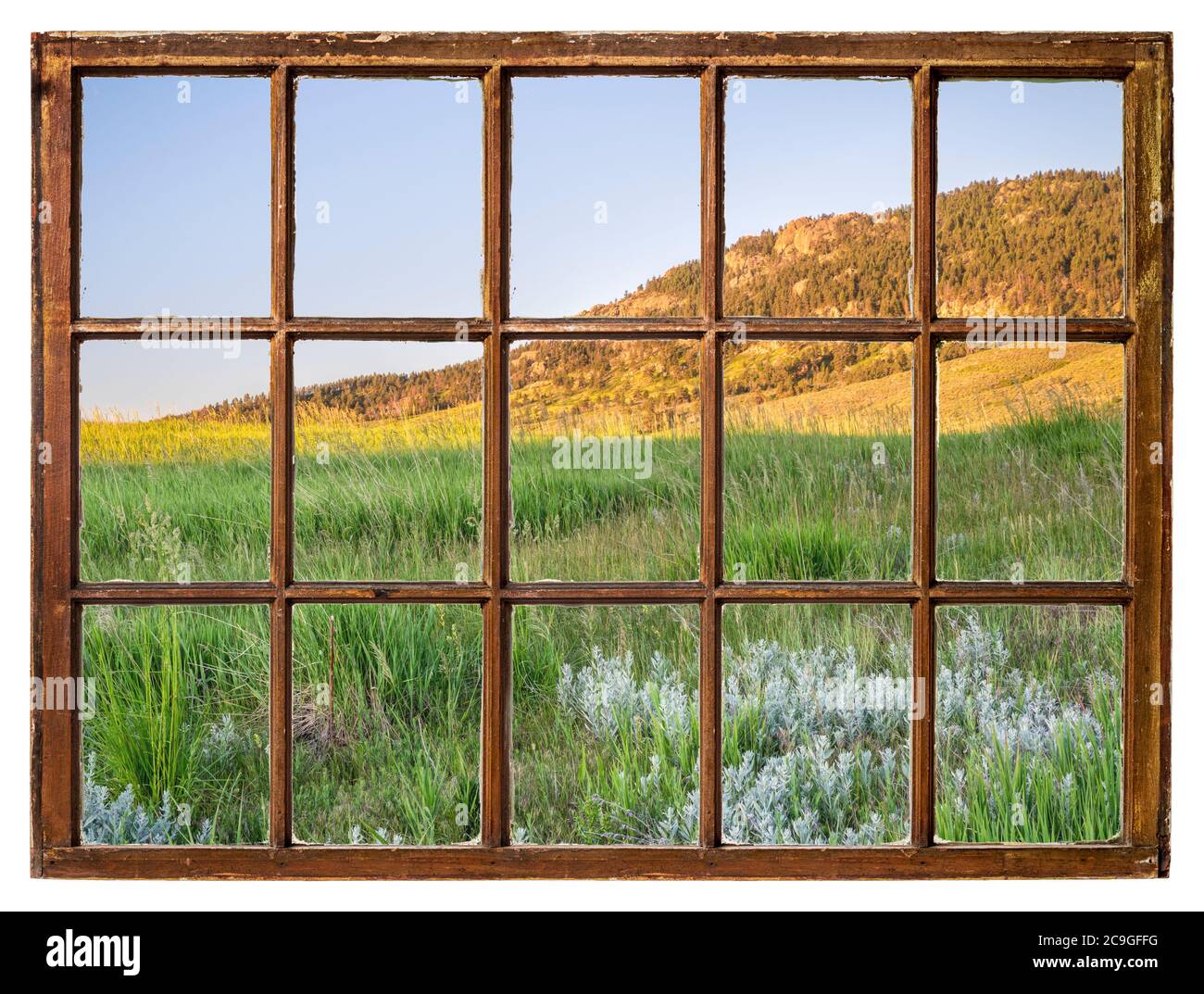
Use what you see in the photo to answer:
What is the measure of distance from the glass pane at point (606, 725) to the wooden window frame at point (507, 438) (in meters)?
0.16

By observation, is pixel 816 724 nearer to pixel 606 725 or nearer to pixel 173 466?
pixel 606 725

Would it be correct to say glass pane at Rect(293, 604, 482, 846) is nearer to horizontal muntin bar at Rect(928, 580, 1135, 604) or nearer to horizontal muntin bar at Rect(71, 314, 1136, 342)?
horizontal muntin bar at Rect(71, 314, 1136, 342)

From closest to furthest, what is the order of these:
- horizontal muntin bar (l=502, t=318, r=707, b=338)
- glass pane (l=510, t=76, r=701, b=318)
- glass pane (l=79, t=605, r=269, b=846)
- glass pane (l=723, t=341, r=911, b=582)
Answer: horizontal muntin bar (l=502, t=318, r=707, b=338) < glass pane (l=79, t=605, r=269, b=846) < glass pane (l=510, t=76, r=701, b=318) < glass pane (l=723, t=341, r=911, b=582)

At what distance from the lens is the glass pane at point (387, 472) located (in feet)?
5.50

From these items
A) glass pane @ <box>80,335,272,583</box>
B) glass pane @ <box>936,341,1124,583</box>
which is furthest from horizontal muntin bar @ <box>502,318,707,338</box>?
glass pane @ <box>936,341,1124,583</box>

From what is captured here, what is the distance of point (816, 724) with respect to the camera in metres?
1.62

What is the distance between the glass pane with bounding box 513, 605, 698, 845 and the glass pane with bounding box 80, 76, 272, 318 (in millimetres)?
716

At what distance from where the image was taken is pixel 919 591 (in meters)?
1.36

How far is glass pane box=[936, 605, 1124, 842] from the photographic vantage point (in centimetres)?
151

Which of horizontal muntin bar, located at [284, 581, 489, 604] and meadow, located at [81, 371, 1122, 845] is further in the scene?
meadow, located at [81, 371, 1122, 845]

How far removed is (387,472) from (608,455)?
0.40 metres

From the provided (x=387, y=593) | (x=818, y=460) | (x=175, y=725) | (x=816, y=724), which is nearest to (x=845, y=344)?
(x=818, y=460)
